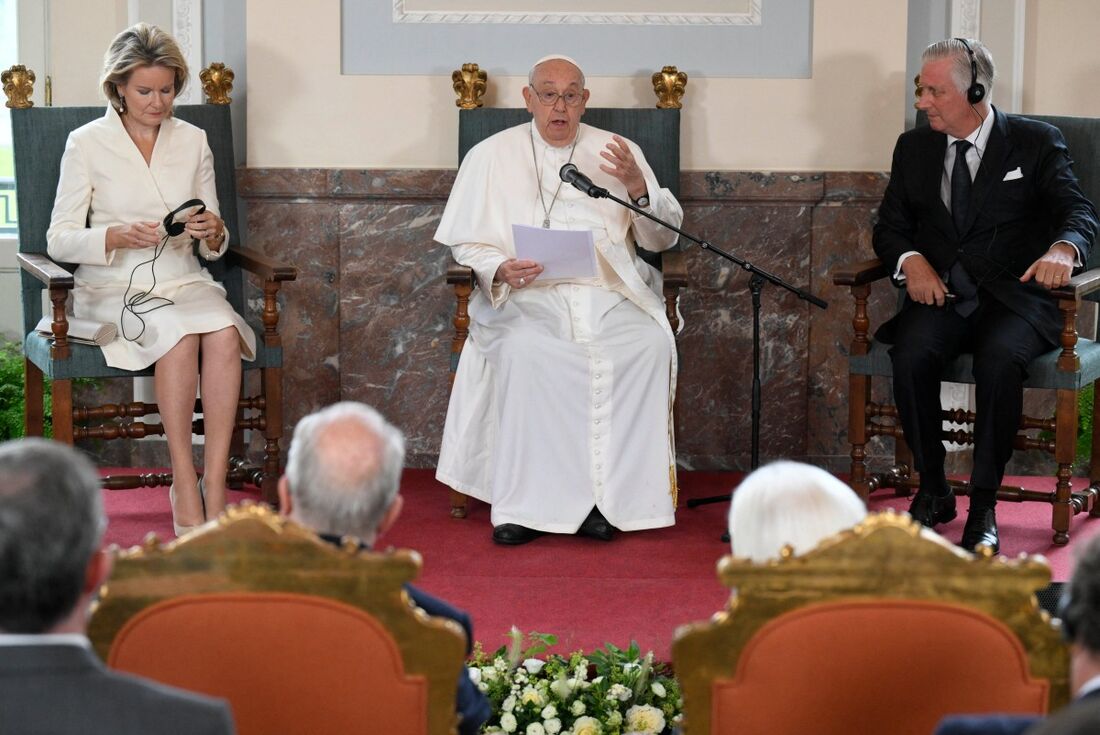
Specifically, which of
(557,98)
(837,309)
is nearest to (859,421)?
(837,309)

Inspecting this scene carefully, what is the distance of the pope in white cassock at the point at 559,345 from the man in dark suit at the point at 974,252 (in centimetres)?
82

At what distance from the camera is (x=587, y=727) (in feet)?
10.2

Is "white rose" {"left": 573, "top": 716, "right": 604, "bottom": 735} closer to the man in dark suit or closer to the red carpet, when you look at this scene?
the red carpet

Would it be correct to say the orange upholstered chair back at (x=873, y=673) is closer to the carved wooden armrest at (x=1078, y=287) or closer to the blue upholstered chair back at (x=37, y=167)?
the carved wooden armrest at (x=1078, y=287)

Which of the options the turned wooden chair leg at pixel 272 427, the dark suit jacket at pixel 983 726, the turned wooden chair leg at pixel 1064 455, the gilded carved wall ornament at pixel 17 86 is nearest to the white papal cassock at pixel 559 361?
the turned wooden chair leg at pixel 272 427

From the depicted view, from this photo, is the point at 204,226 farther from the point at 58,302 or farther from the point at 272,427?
the point at 272,427

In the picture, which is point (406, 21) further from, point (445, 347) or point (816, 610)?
point (816, 610)

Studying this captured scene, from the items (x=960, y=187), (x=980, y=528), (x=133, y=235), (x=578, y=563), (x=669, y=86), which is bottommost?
(x=578, y=563)

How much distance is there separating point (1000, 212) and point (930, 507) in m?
1.04

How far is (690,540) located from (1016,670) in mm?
3067

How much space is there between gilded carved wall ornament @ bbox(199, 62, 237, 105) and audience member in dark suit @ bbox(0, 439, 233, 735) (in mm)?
4215

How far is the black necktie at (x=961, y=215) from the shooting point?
4.94 m

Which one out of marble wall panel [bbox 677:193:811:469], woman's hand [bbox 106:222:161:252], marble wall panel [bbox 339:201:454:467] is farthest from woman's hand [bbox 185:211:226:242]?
marble wall panel [bbox 677:193:811:469]

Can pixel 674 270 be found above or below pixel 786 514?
above
